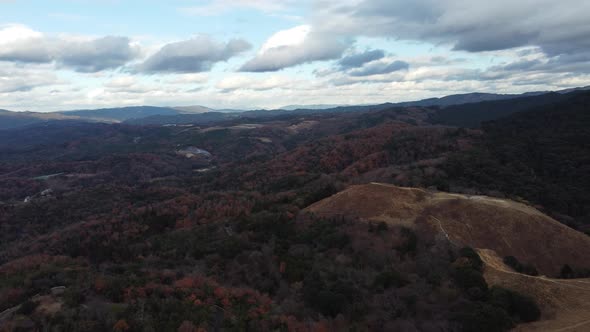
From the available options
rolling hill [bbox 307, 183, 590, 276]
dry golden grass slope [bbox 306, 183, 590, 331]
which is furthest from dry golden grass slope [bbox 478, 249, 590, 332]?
rolling hill [bbox 307, 183, 590, 276]

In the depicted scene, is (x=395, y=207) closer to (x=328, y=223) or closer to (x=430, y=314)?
(x=328, y=223)

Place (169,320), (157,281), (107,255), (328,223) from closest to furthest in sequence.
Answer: (169,320) → (157,281) → (328,223) → (107,255)

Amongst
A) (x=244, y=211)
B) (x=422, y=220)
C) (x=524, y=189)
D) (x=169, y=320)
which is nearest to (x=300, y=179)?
(x=244, y=211)

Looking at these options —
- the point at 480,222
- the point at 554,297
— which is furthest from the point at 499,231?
the point at 554,297

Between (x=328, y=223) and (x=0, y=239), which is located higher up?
(x=328, y=223)

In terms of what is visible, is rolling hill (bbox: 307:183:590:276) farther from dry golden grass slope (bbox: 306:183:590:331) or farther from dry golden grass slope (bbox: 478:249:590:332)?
dry golden grass slope (bbox: 478:249:590:332)

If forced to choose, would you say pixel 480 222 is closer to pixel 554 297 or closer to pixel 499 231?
pixel 499 231

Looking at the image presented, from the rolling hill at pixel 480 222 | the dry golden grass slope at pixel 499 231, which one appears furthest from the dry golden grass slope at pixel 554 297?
the rolling hill at pixel 480 222

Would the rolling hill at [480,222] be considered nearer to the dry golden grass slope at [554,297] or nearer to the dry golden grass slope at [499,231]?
the dry golden grass slope at [499,231]

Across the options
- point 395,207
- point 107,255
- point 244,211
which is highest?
point 395,207
